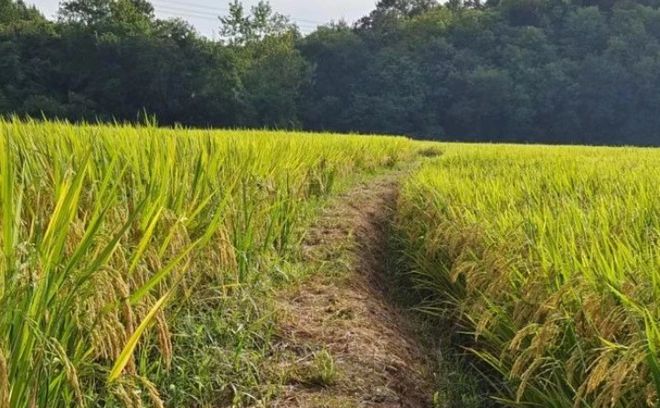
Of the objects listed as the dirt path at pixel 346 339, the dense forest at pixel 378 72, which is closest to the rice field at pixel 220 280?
the dirt path at pixel 346 339

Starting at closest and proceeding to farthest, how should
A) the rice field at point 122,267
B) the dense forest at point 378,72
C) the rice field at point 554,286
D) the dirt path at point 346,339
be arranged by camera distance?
the rice field at point 122,267
the rice field at point 554,286
the dirt path at point 346,339
the dense forest at point 378,72

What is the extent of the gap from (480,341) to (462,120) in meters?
32.6

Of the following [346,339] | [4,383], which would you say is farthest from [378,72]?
[4,383]

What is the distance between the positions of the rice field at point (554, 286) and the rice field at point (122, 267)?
77 cm

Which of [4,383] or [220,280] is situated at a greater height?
[4,383]

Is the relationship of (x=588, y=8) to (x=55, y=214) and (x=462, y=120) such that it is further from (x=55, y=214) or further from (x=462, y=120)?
(x=55, y=214)

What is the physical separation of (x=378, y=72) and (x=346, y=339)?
1361 inches

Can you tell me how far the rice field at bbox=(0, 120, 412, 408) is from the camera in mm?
1061

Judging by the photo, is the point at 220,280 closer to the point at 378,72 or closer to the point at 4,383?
the point at 4,383

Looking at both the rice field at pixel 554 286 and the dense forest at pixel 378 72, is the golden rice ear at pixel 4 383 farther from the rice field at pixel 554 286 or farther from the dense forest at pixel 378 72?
the dense forest at pixel 378 72

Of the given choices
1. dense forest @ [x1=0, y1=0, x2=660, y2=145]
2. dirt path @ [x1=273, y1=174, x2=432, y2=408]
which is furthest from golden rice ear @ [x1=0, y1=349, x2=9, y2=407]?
dense forest @ [x1=0, y1=0, x2=660, y2=145]

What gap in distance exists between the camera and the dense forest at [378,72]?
1081 inches

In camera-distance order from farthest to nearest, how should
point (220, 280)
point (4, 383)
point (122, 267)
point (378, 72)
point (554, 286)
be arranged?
point (378, 72) → point (220, 280) → point (554, 286) → point (122, 267) → point (4, 383)

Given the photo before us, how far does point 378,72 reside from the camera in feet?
116
